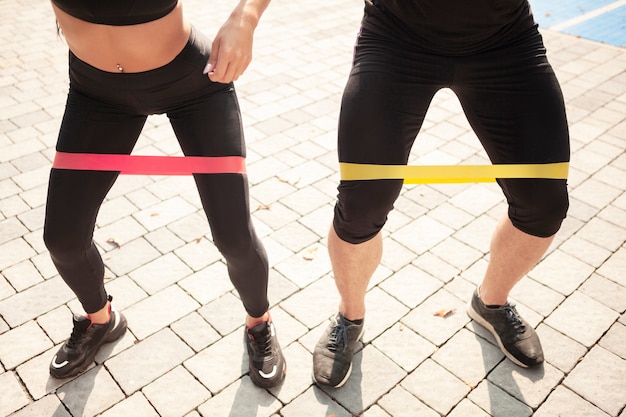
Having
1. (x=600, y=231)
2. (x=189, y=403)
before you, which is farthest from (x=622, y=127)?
(x=189, y=403)

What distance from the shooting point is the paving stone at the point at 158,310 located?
9.52 feet

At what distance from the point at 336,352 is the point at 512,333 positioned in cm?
91

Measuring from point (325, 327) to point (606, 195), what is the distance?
2.48m

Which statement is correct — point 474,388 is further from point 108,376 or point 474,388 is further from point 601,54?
point 601,54

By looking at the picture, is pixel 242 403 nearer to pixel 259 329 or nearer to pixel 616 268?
pixel 259 329

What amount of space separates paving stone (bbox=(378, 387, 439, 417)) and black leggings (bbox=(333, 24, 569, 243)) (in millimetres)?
926

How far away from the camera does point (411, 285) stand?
317 cm

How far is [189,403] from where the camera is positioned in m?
2.50

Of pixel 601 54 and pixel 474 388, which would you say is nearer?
pixel 474 388

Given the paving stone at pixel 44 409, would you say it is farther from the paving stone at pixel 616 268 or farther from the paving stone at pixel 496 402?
the paving stone at pixel 616 268

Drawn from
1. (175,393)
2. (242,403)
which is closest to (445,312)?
(242,403)

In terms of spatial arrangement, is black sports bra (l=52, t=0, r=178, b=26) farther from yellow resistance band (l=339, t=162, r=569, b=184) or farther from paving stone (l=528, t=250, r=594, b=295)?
paving stone (l=528, t=250, r=594, b=295)

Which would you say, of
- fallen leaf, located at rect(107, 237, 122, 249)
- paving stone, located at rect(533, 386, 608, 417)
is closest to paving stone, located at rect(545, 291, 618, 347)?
paving stone, located at rect(533, 386, 608, 417)

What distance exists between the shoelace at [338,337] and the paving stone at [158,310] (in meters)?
0.85
